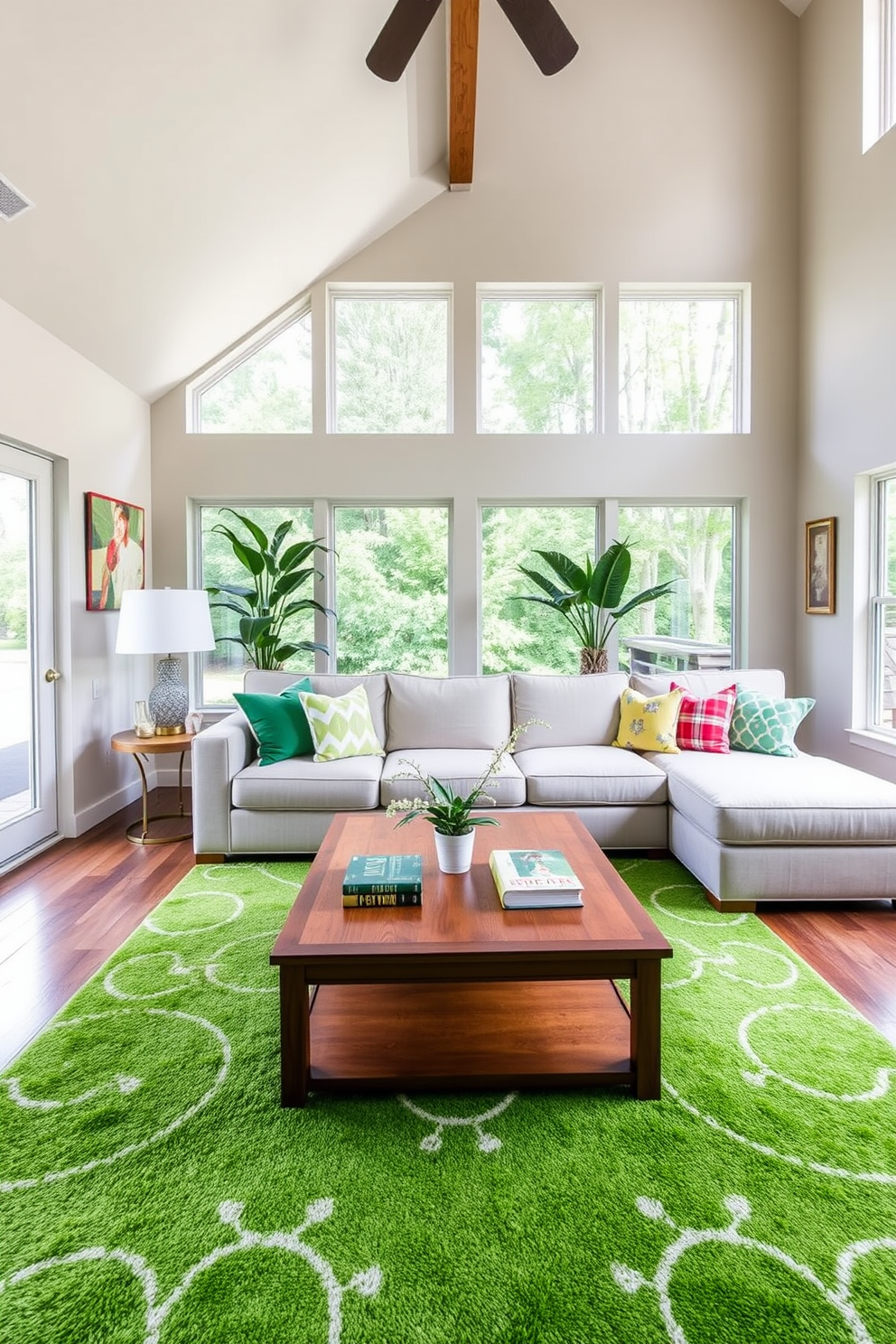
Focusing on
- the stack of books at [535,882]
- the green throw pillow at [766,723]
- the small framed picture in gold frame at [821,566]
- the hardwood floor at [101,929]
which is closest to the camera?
the stack of books at [535,882]

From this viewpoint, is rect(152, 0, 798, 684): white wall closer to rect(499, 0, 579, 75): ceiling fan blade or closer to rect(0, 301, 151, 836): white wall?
rect(0, 301, 151, 836): white wall

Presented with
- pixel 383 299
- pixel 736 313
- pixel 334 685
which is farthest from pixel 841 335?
pixel 334 685

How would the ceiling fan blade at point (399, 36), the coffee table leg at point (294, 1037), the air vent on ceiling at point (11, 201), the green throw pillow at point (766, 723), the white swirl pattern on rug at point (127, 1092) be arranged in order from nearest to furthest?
the white swirl pattern on rug at point (127, 1092), the coffee table leg at point (294, 1037), the ceiling fan blade at point (399, 36), the air vent on ceiling at point (11, 201), the green throw pillow at point (766, 723)

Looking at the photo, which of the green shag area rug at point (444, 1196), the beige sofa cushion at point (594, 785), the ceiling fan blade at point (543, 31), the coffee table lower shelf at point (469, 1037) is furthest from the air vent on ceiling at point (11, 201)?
the beige sofa cushion at point (594, 785)

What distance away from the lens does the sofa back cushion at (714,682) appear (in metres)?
3.97

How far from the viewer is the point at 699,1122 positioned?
1605 millimetres

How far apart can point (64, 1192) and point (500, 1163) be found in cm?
89

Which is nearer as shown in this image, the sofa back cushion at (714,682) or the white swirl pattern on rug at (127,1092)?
the white swirl pattern on rug at (127,1092)

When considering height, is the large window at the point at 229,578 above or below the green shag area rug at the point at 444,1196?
above

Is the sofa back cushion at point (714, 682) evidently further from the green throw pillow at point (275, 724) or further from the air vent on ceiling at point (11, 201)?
the air vent on ceiling at point (11, 201)

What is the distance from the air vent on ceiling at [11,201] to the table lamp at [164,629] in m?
1.61

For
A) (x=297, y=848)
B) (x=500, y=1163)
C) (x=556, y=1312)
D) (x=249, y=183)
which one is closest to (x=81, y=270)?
(x=249, y=183)

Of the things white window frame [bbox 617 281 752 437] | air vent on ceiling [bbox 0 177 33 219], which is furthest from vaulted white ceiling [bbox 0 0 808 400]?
white window frame [bbox 617 281 752 437]

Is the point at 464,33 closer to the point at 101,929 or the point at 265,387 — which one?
the point at 265,387
